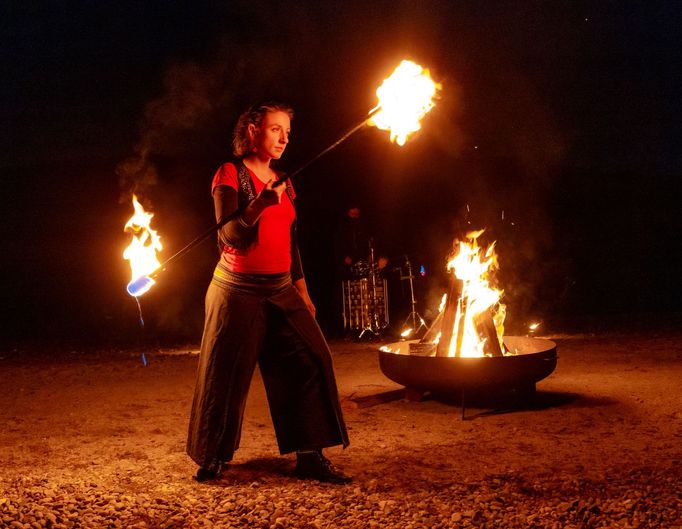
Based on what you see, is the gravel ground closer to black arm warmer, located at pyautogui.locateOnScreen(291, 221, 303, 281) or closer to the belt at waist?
the belt at waist

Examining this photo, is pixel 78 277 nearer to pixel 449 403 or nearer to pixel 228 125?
pixel 228 125

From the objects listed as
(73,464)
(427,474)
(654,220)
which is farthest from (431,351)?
(654,220)

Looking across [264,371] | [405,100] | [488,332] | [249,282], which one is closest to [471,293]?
[488,332]

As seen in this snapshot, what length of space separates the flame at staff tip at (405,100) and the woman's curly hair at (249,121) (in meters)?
0.55

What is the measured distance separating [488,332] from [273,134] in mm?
3031

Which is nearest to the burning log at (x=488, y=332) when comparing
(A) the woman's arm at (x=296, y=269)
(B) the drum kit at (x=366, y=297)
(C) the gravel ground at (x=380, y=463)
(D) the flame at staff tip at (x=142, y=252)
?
(C) the gravel ground at (x=380, y=463)

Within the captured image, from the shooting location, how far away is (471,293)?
605 centimetres

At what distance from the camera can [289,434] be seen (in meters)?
3.84

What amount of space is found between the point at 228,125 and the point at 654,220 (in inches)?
582

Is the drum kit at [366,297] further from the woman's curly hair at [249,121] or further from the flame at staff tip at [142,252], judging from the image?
the woman's curly hair at [249,121]

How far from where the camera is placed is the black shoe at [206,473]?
3816 mm

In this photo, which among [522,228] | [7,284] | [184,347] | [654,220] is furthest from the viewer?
[654,220]

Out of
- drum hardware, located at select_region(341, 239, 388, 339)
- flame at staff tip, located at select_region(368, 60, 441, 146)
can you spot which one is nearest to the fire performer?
flame at staff tip, located at select_region(368, 60, 441, 146)

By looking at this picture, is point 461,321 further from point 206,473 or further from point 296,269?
point 206,473
